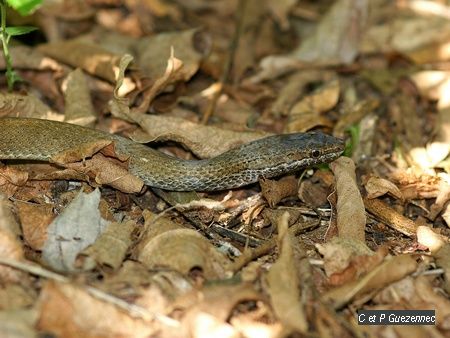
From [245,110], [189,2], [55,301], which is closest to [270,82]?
[245,110]

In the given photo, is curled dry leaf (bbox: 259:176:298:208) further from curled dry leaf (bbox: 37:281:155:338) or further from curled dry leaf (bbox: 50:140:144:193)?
curled dry leaf (bbox: 37:281:155:338)

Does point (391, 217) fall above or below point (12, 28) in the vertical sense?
below

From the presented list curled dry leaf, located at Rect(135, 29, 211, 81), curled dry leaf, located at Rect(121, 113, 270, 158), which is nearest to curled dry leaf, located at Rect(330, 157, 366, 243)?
curled dry leaf, located at Rect(121, 113, 270, 158)

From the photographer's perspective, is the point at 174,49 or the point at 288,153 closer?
the point at 288,153

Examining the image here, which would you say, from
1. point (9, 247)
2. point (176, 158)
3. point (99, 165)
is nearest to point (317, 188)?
point (176, 158)

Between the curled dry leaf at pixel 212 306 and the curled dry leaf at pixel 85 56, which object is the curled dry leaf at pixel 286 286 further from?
the curled dry leaf at pixel 85 56

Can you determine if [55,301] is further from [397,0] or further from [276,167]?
[397,0]

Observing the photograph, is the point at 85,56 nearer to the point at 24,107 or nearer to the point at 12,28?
the point at 24,107
